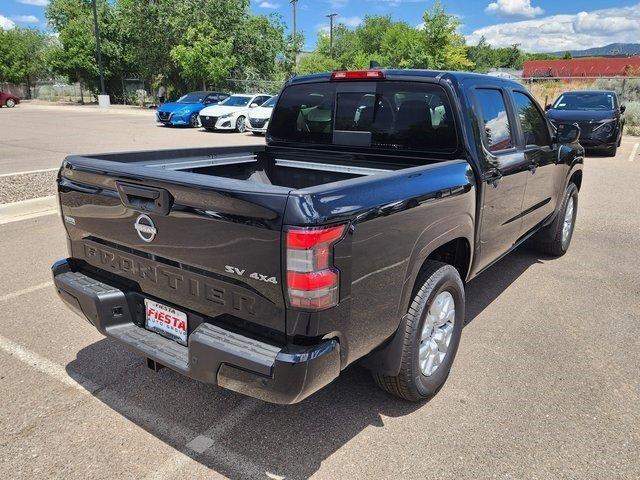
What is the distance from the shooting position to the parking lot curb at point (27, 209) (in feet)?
23.4

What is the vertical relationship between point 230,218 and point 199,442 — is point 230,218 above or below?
above

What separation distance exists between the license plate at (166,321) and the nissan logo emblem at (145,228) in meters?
0.36

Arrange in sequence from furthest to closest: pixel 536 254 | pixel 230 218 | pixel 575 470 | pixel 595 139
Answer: pixel 595 139 < pixel 536 254 < pixel 575 470 < pixel 230 218

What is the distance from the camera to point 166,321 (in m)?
2.65

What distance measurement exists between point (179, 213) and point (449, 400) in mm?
1966

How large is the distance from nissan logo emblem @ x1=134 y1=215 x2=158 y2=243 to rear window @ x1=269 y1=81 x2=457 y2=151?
1845mm

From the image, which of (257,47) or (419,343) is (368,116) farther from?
(257,47)

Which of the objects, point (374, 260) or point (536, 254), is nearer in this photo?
point (374, 260)

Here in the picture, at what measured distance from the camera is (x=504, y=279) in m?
5.24

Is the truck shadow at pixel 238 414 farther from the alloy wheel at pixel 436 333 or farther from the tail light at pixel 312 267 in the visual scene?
Result: the tail light at pixel 312 267

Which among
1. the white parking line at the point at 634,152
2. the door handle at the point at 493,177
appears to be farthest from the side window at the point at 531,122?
the white parking line at the point at 634,152

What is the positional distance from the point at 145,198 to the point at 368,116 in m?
1.89

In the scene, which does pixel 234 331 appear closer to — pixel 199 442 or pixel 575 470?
pixel 199 442

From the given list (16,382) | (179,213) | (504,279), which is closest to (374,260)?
(179,213)
